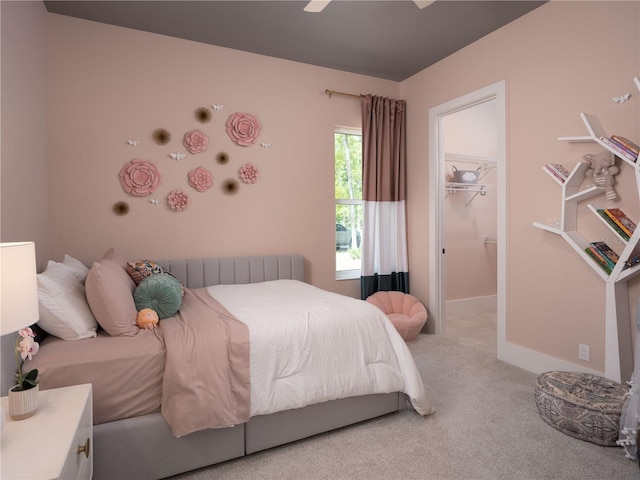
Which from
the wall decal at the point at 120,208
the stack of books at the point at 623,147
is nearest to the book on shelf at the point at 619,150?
the stack of books at the point at 623,147

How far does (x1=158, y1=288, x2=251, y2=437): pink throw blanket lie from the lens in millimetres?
1741

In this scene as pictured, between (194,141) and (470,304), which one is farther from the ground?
(194,141)

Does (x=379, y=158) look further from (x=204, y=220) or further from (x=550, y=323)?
(x=550, y=323)

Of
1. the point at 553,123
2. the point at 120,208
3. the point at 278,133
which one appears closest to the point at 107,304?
the point at 120,208

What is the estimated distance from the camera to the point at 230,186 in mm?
3602

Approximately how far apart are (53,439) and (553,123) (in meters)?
3.40

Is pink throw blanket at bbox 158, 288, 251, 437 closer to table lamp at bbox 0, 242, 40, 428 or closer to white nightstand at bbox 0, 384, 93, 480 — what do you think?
white nightstand at bbox 0, 384, 93, 480

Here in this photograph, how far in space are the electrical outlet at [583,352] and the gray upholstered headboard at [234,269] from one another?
2.37 meters

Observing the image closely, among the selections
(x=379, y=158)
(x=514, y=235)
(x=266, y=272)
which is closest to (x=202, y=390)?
(x=266, y=272)

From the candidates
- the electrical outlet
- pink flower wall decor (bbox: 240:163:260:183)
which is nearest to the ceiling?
pink flower wall decor (bbox: 240:163:260:183)

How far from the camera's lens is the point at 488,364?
10.5ft

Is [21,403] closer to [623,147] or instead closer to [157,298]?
[157,298]

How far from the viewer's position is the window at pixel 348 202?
429 centimetres

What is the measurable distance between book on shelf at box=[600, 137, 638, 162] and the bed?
1704mm
